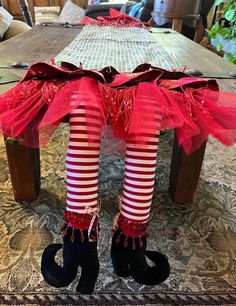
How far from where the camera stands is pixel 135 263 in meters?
0.54

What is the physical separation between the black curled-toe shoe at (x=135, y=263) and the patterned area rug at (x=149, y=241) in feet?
0.13

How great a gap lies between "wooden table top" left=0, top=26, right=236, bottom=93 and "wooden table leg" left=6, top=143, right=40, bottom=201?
0.17 m

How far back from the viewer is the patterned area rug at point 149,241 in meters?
0.57

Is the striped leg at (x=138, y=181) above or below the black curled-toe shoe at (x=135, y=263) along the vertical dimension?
above

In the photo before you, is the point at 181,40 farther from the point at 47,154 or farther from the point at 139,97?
the point at 139,97

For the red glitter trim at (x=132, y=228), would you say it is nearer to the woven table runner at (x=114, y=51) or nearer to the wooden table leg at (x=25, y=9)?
the woven table runner at (x=114, y=51)

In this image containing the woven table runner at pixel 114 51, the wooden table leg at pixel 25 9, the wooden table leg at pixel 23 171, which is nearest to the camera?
the wooden table leg at pixel 23 171

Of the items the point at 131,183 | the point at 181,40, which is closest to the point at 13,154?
the point at 131,183

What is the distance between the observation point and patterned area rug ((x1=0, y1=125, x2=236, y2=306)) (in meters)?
0.57

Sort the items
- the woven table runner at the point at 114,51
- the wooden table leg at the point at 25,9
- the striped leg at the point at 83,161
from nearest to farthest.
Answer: the striped leg at the point at 83,161 < the woven table runner at the point at 114,51 < the wooden table leg at the point at 25,9

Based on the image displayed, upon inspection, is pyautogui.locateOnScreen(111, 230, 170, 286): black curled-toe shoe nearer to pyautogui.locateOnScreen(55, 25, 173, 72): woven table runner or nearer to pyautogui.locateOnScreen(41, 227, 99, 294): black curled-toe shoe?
pyautogui.locateOnScreen(41, 227, 99, 294): black curled-toe shoe

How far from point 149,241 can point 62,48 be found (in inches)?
34.5

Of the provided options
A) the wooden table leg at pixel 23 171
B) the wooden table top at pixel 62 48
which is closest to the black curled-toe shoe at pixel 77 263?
the wooden table leg at pixel 23 171

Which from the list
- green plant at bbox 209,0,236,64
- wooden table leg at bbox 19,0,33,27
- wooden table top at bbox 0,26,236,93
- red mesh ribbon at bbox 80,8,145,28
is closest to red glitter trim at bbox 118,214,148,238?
wooden table top at bbox 0,26,236,93
